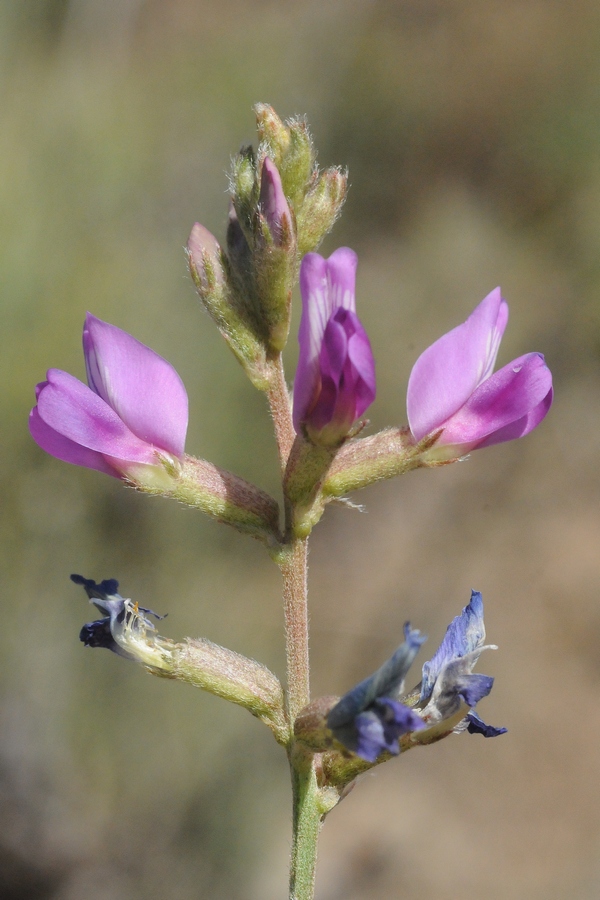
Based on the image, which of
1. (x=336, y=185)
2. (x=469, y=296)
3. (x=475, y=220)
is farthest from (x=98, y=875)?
(x=475, y=220)

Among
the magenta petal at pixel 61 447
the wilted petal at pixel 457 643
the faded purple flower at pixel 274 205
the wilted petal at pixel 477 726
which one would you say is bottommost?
the wilted petal at pixel 477 726

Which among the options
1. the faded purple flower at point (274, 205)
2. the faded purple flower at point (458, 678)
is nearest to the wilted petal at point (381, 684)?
the faded purple flower at point (458, 678)

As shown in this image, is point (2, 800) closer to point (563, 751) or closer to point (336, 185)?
point (563, 751)

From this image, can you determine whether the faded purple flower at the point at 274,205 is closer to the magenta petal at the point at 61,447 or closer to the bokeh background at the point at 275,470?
the magenta petal at the point at 61,447

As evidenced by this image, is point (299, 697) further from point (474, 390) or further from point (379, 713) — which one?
point (474, 390)

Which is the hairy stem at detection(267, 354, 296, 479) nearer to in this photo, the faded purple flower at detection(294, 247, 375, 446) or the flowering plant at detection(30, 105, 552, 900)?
the flowering plant at detection(30, 105, 552, 900)
